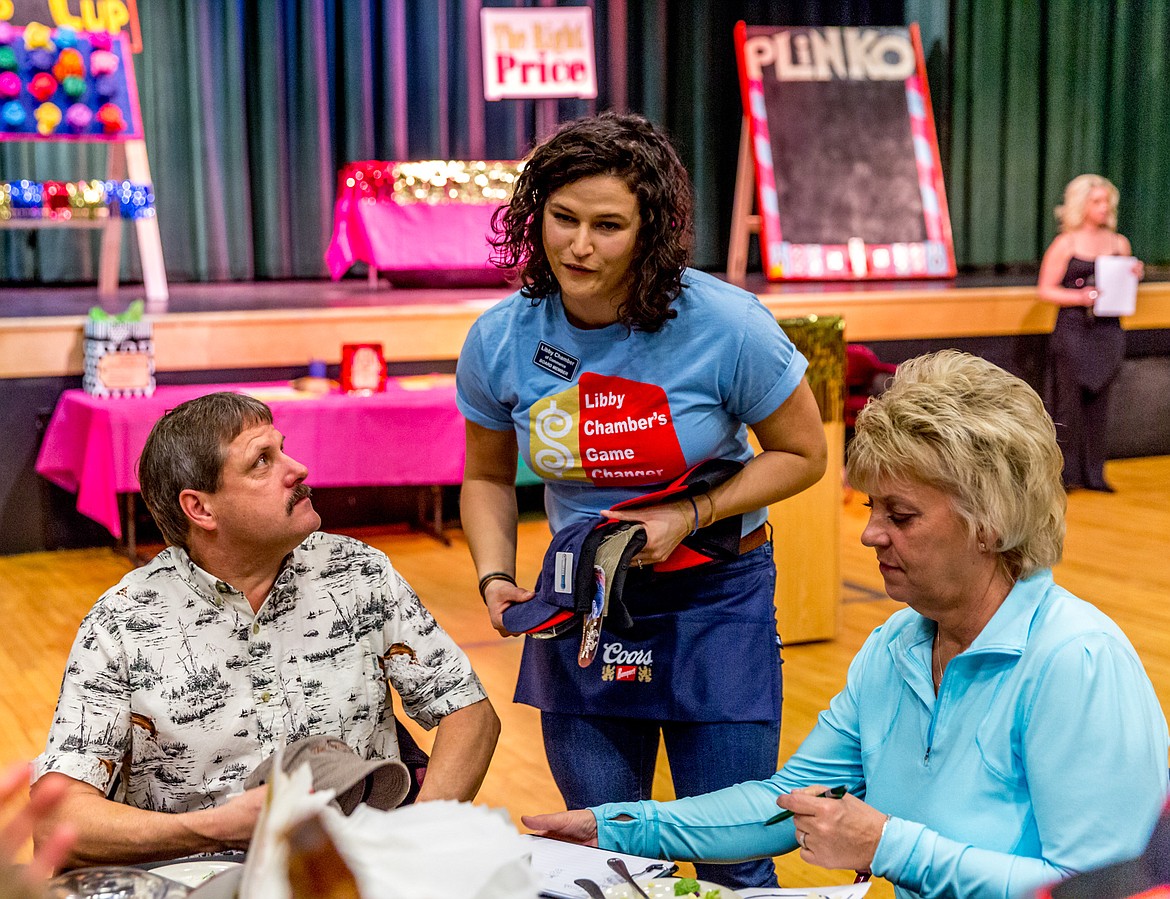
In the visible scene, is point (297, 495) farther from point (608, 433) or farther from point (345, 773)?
point (345, 773)

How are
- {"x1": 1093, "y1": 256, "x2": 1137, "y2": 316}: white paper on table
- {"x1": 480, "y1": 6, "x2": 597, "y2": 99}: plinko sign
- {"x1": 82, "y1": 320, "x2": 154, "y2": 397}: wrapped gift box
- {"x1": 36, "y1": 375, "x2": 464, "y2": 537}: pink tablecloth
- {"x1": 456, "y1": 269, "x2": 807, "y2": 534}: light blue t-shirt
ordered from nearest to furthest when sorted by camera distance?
{"x1": 456, "y1": 269, "x2": 807, "y2": 534}: light blue t-shirt, {"x1": 36, "y1": 375, "x2": 464, "y2": 537}: pink tablecloth, {"x1": 82, "y1": 320, "x2": 154, "y2": 397}: wrapped gift box, {"x1": 1093, "y1": 256, "x2": 1137, "y2": 316}: white paper on table, {"x1": 480, "y1": 6, "x2": 597, "y2": 99}: plinko sign

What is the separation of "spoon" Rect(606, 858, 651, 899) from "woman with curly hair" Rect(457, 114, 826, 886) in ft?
1.82

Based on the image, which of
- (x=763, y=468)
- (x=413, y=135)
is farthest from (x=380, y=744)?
(x=413, y=135)

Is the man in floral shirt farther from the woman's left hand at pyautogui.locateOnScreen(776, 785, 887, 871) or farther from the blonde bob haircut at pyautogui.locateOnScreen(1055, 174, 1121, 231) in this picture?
the blonde bob haircut at pyautogui.locateOnScreen(1055, 174, 1121, 231)

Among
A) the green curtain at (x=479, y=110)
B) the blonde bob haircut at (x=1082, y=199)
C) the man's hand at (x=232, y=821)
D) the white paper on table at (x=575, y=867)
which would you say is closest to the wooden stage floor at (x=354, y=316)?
the blonde bob haircut at (x=1082, y=199)

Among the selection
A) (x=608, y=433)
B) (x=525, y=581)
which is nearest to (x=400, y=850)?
(x=608, y=433)

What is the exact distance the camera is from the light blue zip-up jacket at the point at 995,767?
4.36 ft

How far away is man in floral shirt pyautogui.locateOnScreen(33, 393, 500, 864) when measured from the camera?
1675mm

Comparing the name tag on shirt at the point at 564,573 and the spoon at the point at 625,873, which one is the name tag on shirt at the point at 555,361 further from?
the spoon at the point at 625,873

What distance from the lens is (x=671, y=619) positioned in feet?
6.44

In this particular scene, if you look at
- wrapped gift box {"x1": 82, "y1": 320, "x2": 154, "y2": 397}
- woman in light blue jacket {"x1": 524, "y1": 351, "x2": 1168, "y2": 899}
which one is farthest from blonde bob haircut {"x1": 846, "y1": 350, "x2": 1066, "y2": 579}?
wrapped gift box {"x1": 82, "y1": 320, "x2": 154, "y2": 397}

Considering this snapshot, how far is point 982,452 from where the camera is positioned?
1395mm

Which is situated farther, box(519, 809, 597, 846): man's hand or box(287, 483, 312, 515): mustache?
box(287, 483, 312, 515): mustache

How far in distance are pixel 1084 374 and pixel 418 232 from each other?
352cm
